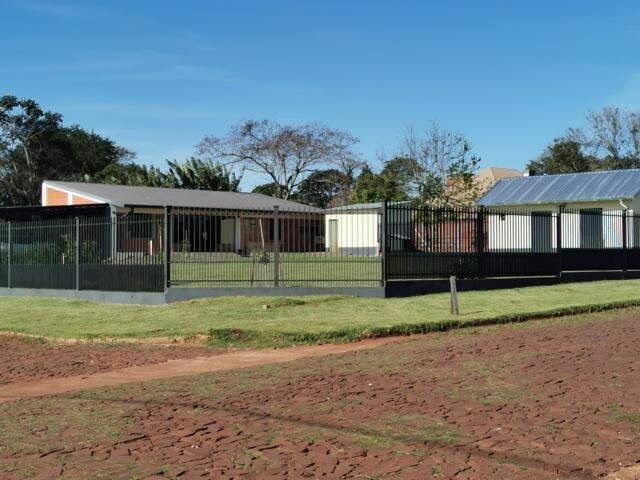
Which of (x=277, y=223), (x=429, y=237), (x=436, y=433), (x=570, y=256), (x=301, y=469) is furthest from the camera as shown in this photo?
(x=570, y=256)

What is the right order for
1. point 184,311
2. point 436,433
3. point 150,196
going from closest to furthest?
point 436,433, point 184,311, point 150,196

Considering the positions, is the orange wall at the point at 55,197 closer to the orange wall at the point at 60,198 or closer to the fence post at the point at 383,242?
the orange wall at the point at 60,198

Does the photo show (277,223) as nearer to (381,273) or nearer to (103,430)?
(381,273)

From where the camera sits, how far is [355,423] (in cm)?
625

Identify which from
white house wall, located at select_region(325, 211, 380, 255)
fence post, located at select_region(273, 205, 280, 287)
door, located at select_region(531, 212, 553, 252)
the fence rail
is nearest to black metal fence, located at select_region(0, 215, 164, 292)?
the fence rail

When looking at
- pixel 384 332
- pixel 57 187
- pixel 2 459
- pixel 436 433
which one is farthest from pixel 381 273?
pixel 57 187

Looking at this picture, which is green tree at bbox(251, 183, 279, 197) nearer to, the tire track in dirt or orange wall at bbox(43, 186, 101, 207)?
orange wall at bbox(43, 186, 101, 207)

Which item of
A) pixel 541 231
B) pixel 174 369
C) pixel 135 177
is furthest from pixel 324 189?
pixel 174 369

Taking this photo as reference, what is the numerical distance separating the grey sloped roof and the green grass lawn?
17.4 m

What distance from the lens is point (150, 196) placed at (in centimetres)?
3806

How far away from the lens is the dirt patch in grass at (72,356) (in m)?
10.2

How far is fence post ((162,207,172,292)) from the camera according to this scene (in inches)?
660

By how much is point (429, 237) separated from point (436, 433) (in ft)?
42.3

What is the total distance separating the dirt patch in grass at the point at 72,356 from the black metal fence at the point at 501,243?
6897mm
